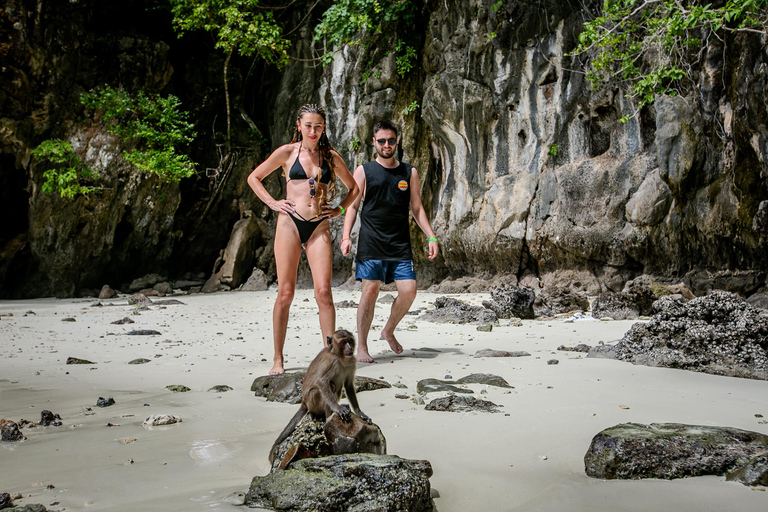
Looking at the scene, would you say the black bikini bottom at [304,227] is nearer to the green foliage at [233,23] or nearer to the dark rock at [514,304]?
the dark rock at [514,304]

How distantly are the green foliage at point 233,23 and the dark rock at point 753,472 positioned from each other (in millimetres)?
16034

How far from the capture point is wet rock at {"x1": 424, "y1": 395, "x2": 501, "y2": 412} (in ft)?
9.26

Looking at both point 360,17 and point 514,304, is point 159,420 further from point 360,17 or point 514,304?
point 360,17

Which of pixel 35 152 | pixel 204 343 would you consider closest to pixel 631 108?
pixel 204 343

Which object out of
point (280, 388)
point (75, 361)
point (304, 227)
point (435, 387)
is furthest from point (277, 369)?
point (75, 361)

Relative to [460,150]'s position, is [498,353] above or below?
below

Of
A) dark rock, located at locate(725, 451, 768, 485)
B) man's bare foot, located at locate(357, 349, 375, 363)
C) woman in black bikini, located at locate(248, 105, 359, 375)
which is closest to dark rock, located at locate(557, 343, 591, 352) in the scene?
man's bare foot, located at locate(357, 349, 375, 363)

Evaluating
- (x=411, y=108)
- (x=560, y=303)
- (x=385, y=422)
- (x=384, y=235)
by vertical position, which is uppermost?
(x=411, y=108)

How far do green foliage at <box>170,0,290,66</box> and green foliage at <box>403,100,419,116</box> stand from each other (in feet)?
13.9

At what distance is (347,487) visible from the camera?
5.61ft

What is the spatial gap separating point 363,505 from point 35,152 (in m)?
14.2

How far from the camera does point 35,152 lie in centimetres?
1308

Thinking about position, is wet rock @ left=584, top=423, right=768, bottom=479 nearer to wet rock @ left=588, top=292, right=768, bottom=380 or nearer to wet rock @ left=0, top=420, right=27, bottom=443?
wet rock @ left=588, top=292, right=768, bottom=380

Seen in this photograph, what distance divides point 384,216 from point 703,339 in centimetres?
262
